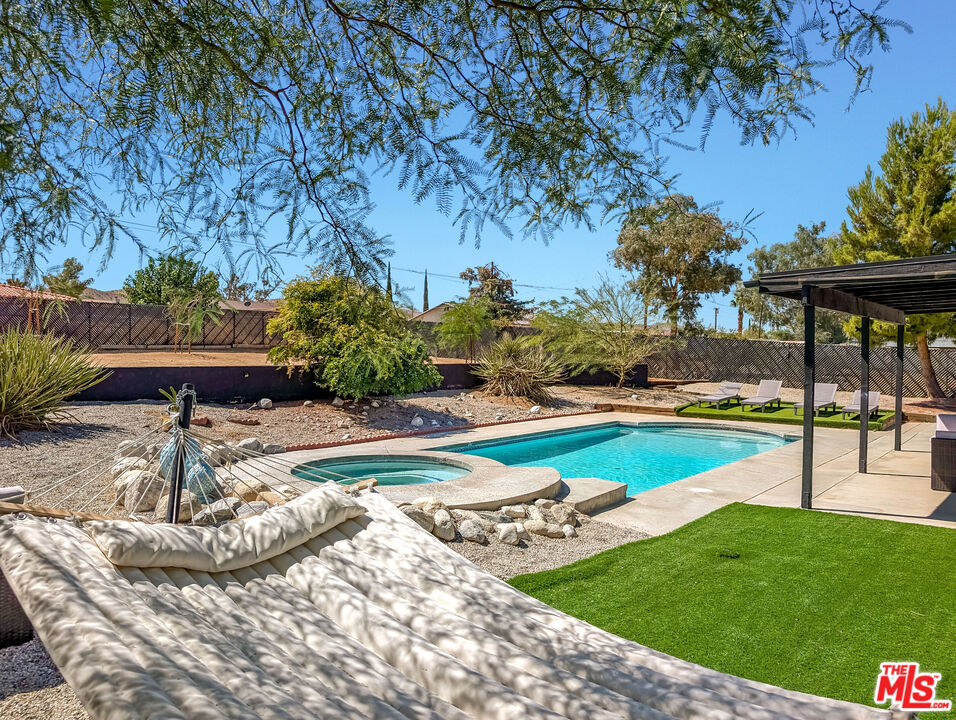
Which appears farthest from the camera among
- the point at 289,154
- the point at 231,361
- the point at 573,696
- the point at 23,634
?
the point at 231,361

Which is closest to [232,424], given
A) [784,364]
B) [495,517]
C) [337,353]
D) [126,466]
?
[337,353]

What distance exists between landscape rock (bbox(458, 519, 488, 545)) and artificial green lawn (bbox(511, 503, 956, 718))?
2.50ft

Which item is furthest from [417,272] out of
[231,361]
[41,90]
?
[231,361]

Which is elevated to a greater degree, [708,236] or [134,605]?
[708,236]

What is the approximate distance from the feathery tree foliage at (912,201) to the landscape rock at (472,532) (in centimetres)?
1234

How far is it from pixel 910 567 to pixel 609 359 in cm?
1290

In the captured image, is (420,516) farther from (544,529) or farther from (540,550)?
(544,529)

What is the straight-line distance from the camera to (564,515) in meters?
5.52

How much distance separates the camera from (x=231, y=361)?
1283cm

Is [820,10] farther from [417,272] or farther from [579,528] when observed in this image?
[579,528]

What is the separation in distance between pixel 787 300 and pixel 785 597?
27631mm

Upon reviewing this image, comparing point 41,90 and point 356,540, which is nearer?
point 41,90

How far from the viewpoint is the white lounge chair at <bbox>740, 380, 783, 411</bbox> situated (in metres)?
14.2

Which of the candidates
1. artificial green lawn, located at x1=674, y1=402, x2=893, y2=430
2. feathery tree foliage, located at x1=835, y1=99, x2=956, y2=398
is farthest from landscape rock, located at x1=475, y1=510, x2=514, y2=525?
feathery tree foliage, located at x1=835, y1=99, x2=956, y2=398
